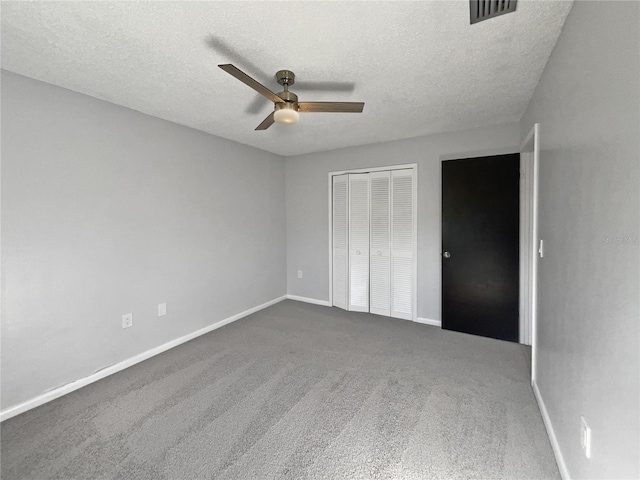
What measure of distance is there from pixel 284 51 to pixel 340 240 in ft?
9.22

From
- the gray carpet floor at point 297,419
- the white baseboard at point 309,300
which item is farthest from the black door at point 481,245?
the white baseboard at point 309,300

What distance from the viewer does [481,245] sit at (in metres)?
3.20

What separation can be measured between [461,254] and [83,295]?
363cm

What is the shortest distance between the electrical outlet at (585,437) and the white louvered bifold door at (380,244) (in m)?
2.67

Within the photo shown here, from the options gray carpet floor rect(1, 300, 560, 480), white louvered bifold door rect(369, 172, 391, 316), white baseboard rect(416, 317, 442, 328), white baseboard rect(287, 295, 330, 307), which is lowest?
gray carpet floor rect(1, 300, 560, 480)

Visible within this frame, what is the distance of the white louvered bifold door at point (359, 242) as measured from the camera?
405 cm

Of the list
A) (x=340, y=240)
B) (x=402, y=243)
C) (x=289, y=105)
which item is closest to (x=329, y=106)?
(x=289, y=105)

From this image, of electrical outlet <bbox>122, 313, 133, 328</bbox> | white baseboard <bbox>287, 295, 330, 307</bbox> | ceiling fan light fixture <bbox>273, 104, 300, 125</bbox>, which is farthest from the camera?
white baseboard <bbox>287, 295, 330, 307</bbox>

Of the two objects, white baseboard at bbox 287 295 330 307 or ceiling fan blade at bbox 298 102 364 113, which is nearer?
ceiling fan blade at bbox 298 102 364 113

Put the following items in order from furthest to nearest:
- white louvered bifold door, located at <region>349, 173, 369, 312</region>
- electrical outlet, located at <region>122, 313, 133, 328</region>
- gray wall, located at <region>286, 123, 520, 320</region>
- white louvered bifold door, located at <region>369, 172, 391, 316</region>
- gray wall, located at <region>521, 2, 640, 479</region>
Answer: white louvered bifold door, located at <region>349, 173, 369, 312</region> < white louvered bifold door, located at <region>369, 172, 391, 316</region> < gray wall, located at <region>286, 123, 520, 320</region> < electrical outlet, located at <region>122, 313, 133, 328</region> < gray wall, located at <region>521, 2, 640, 479</region>

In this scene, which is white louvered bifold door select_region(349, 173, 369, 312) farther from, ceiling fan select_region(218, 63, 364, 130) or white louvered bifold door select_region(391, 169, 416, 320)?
ceiling fan select_region(218, 63, 364, 130)

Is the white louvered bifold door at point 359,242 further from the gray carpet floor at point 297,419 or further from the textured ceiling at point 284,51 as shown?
the textured ceiling at point 284,51

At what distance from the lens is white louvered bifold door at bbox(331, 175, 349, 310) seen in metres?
4.21

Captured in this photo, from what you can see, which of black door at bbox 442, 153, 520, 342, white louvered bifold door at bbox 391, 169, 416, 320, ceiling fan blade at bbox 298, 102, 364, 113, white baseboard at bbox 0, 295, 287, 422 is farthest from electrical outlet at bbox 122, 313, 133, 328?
black door at bbox 442, 153, 520, 342
